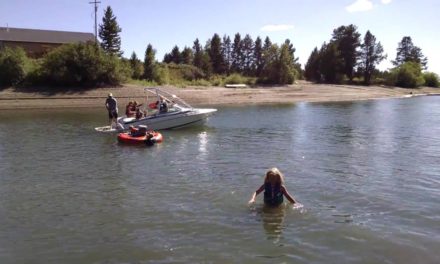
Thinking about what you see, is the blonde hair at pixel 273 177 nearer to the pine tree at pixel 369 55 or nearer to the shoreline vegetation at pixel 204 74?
the shoreline vegetation at pixel 204 74

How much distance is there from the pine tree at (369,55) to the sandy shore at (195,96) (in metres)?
27.5

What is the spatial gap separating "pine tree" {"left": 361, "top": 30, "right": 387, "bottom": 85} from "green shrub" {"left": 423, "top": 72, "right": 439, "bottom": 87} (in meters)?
16.1

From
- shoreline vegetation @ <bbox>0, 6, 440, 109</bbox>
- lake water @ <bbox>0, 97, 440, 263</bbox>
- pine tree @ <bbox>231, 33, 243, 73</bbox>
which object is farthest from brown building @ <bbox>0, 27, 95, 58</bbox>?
lake water @ <bbox>0, 97, 440, 263</bbox>

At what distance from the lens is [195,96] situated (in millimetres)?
57156

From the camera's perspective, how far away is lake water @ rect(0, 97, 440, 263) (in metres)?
9.95

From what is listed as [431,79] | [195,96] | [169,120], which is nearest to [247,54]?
[431,79]

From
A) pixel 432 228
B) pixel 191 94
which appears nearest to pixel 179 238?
pixel 432 228

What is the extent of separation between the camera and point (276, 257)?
9.56 metres

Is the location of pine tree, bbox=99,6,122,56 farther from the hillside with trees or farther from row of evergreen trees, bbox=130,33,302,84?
row of evergreen trees, bbox=130,33,302,84

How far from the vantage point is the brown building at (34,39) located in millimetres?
80875

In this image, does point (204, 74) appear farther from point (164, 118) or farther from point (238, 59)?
point (164, 118)

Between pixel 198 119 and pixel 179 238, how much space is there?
2115cm

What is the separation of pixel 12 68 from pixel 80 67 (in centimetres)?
756

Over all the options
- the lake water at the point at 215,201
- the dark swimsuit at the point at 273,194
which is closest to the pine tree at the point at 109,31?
the lake water at the point at 215,201
